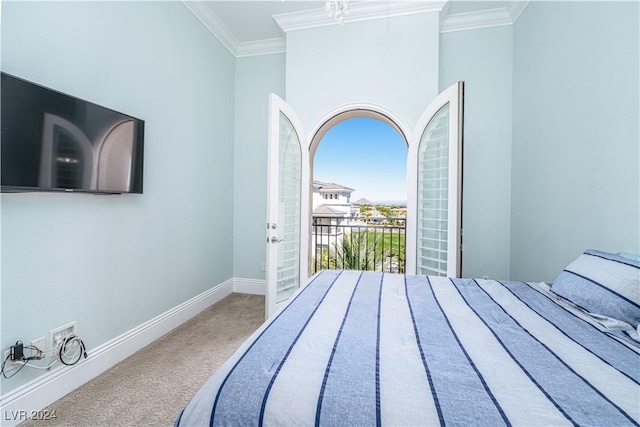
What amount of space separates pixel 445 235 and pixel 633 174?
121 centimetres

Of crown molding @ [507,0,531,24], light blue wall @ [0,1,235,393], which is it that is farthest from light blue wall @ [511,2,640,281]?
light blue wall @ [0,1,235,393]

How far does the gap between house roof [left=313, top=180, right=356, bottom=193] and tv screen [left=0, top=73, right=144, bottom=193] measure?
4.12 metres

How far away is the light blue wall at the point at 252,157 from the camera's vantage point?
3438mm

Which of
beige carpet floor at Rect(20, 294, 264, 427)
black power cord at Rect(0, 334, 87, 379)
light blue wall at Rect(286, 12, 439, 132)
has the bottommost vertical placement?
beige carpet floor at Rect(20, 294, 264, 427)

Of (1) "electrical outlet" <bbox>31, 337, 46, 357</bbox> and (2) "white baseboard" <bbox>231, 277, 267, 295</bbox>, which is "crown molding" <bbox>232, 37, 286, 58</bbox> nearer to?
(2) "white baseboard" <bbox>231, 277, 267, 295</bbox>

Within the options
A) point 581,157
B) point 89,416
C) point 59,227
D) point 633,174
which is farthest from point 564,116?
point 89,416

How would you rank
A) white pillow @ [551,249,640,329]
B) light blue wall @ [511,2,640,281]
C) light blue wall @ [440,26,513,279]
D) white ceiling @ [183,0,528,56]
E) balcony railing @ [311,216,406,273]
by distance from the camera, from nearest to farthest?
white pillow @ [551,249,640,329] → light blue wall @ [511,2,640,281] → white ceiling @ [183,0,528,56] → light blue wall @ [440,26,513,279] → balcony railing @ [311,216,406,273]

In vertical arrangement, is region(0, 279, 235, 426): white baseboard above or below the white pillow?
below

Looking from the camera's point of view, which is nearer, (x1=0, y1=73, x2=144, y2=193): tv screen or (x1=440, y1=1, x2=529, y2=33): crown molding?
(x1=0, y1=73, x2=144, y2=193): tv screen

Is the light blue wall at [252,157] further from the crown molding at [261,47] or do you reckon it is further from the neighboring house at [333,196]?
the neighboring house at [333,196]

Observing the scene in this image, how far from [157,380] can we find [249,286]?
69.0 inches

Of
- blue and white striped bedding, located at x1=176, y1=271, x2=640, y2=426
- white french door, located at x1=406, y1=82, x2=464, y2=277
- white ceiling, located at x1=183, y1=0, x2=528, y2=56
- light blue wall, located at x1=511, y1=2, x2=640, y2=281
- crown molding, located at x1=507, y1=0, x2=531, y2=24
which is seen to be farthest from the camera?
white ceiling, located at x1=183, y1=0, x2=528, y2=56

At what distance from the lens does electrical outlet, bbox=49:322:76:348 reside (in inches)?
61.8

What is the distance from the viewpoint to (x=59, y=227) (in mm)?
1593
